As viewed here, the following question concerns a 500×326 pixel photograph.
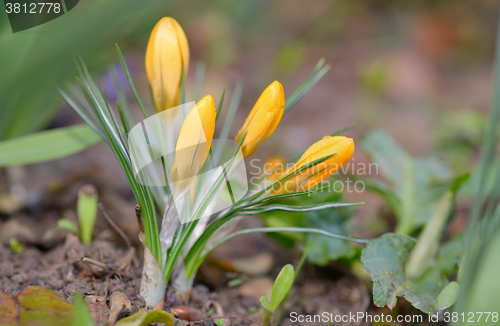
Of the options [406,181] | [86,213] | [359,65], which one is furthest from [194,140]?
[359,65]

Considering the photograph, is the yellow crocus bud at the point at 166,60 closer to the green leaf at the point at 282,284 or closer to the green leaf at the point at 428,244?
the green leaf at the point at 282,284

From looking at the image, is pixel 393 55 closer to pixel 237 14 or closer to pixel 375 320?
pixel 237 14

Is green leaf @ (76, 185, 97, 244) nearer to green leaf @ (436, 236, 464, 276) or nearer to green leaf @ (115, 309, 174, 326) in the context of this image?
green leaf @ (115, 309, 174, 326)

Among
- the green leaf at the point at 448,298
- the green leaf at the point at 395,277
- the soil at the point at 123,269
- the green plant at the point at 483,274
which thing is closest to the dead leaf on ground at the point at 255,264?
the soil at the point at 123,269

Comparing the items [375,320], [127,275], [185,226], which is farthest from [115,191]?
[375,320]

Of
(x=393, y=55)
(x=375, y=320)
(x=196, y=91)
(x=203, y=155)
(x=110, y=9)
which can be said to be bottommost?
(x=375, y=320)
